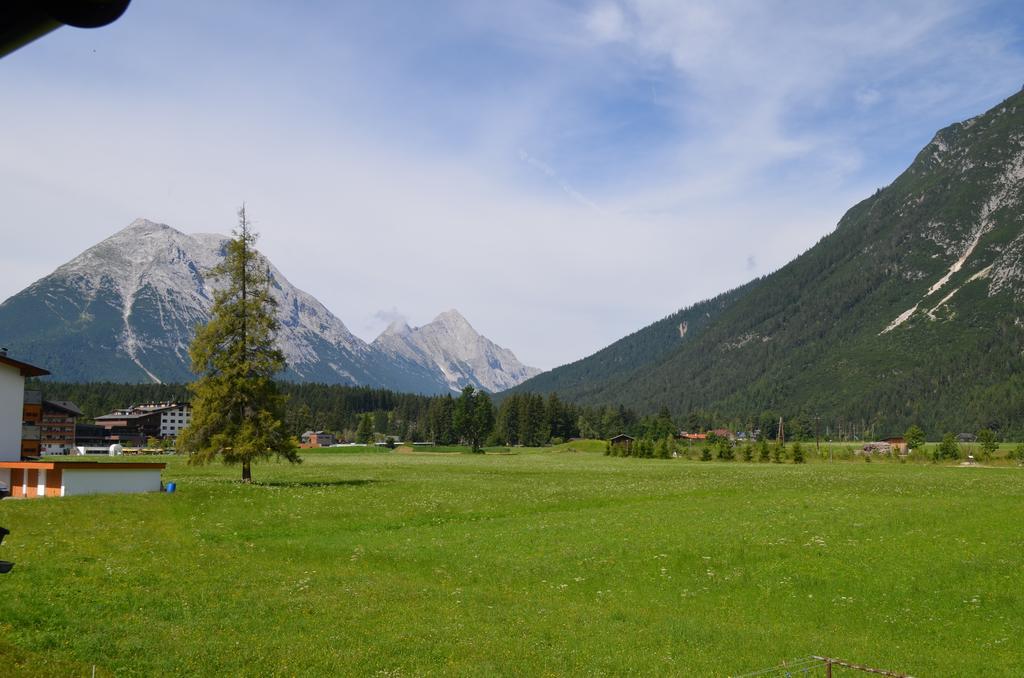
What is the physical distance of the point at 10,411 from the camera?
180 ft

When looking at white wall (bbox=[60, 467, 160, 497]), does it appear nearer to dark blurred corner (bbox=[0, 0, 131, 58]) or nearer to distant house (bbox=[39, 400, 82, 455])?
dark blurred corner (bbox=[0, 0, 131, 58])

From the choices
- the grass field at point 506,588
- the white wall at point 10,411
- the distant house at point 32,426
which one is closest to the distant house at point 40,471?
the white wall at point 10,411

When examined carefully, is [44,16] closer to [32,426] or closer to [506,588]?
[506,588]

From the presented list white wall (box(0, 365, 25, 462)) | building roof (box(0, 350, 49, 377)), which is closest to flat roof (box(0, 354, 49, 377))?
building roof (box(0, 350, 49, 377))

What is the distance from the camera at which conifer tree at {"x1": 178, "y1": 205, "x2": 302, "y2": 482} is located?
5806 cm

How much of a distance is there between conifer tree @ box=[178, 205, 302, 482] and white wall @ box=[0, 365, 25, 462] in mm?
11692

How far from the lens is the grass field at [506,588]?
17312mm

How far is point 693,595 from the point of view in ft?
81.2

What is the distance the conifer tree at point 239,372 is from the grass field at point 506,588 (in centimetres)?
1314

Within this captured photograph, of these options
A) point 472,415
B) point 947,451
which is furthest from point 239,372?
point 472,415

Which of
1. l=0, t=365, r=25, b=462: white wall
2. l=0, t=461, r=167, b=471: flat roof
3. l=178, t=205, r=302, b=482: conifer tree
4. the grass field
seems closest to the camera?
the grass field

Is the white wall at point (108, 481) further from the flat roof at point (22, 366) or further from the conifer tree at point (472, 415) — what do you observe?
the conifer tree at point (472, 415)

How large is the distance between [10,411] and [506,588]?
47621mm

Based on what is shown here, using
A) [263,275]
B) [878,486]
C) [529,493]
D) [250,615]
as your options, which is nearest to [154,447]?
[263,275]
